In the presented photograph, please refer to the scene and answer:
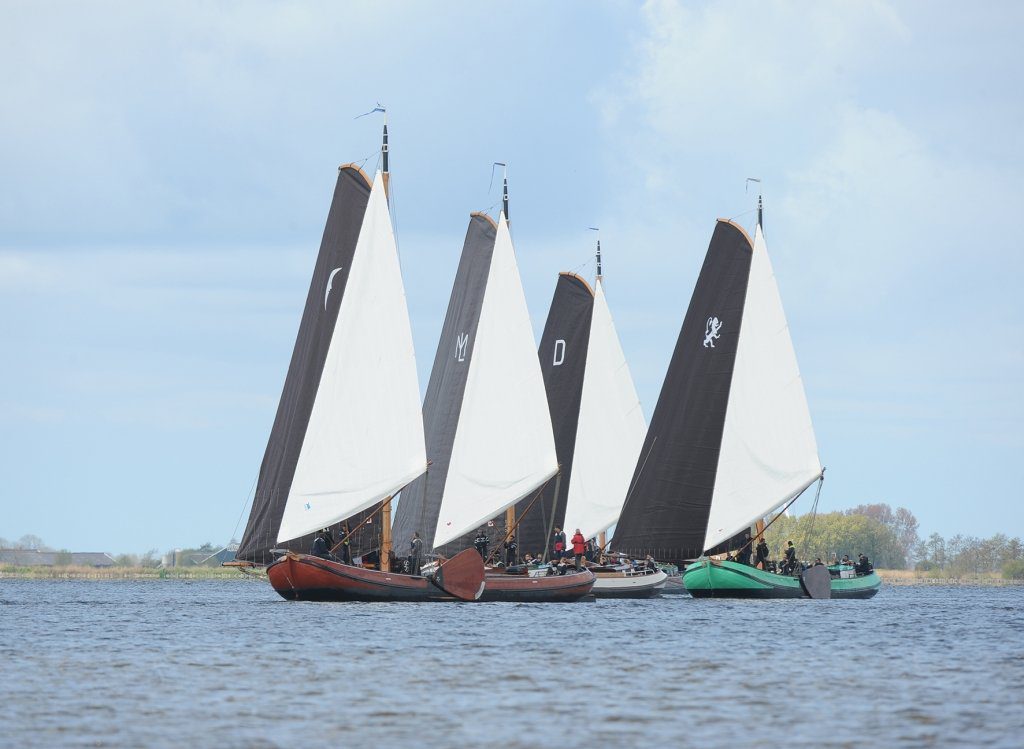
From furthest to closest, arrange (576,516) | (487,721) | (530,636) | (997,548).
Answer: (997,548)
(576,516)
(530,636)
(487,721)

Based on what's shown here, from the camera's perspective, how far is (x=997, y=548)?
176 metres

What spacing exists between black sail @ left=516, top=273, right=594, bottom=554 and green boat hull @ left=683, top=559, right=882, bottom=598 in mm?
8430

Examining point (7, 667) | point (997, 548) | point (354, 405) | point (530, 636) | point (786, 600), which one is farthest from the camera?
point (997, 548)

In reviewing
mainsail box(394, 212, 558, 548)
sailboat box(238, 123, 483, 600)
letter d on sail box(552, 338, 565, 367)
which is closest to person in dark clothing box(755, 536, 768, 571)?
mainsail box(394, 212, 558, 548)

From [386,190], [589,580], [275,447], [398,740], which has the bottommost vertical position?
[398,740]

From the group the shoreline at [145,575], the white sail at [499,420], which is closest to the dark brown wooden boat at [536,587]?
the white sail at [499,420]

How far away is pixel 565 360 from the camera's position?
67.8 meters

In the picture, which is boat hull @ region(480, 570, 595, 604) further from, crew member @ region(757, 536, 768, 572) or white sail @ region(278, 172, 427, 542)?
crew member @ region(757, 536, 768, 572)

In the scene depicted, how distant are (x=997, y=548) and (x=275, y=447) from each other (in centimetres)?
13889

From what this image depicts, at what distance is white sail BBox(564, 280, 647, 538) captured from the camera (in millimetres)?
68625

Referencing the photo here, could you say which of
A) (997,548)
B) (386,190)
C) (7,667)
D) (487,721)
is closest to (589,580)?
(386,190)

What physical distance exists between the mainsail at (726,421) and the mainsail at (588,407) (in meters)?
5.40

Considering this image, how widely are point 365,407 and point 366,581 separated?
224 inches

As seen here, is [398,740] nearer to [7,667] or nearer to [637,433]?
[7,667]
